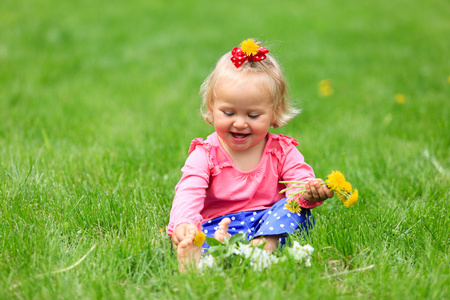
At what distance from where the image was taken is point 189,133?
154 inches

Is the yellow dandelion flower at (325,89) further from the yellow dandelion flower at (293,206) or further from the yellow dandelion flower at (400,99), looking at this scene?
the yellow dandelion flower at (293,206)

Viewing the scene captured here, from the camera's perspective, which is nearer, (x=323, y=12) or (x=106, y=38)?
(x=106, y=38)

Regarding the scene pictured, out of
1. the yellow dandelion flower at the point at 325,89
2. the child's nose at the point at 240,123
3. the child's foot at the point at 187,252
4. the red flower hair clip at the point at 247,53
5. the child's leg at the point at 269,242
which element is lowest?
the child's leg at the point at 269,242

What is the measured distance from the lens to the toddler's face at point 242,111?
2.31 meters

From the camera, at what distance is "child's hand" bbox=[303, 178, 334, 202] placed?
2092 mm

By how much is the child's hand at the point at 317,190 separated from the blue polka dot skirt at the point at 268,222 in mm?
202

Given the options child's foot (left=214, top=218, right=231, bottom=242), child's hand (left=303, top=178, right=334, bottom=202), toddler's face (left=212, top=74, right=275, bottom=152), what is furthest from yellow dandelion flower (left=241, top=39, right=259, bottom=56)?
child's foot (left=214, top=218, right=231, bottom=242)

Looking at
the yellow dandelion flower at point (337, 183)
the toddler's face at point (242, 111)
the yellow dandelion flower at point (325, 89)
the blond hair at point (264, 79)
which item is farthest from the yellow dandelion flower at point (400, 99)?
the yellow dandelion flower at point (337, 183)

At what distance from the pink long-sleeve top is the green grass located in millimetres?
278

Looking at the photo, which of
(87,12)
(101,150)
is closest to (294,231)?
(101,150)

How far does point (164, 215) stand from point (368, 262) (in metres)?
1.09

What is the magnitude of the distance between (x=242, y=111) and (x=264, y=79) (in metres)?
0.20

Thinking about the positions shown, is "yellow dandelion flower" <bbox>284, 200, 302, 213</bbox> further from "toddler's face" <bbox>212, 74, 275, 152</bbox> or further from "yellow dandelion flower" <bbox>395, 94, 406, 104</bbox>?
"yellow dandelion flower" <bbox>395, 94, 406, 104</bbox>

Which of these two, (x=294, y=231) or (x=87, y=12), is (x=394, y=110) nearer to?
(x=294, y=231)
